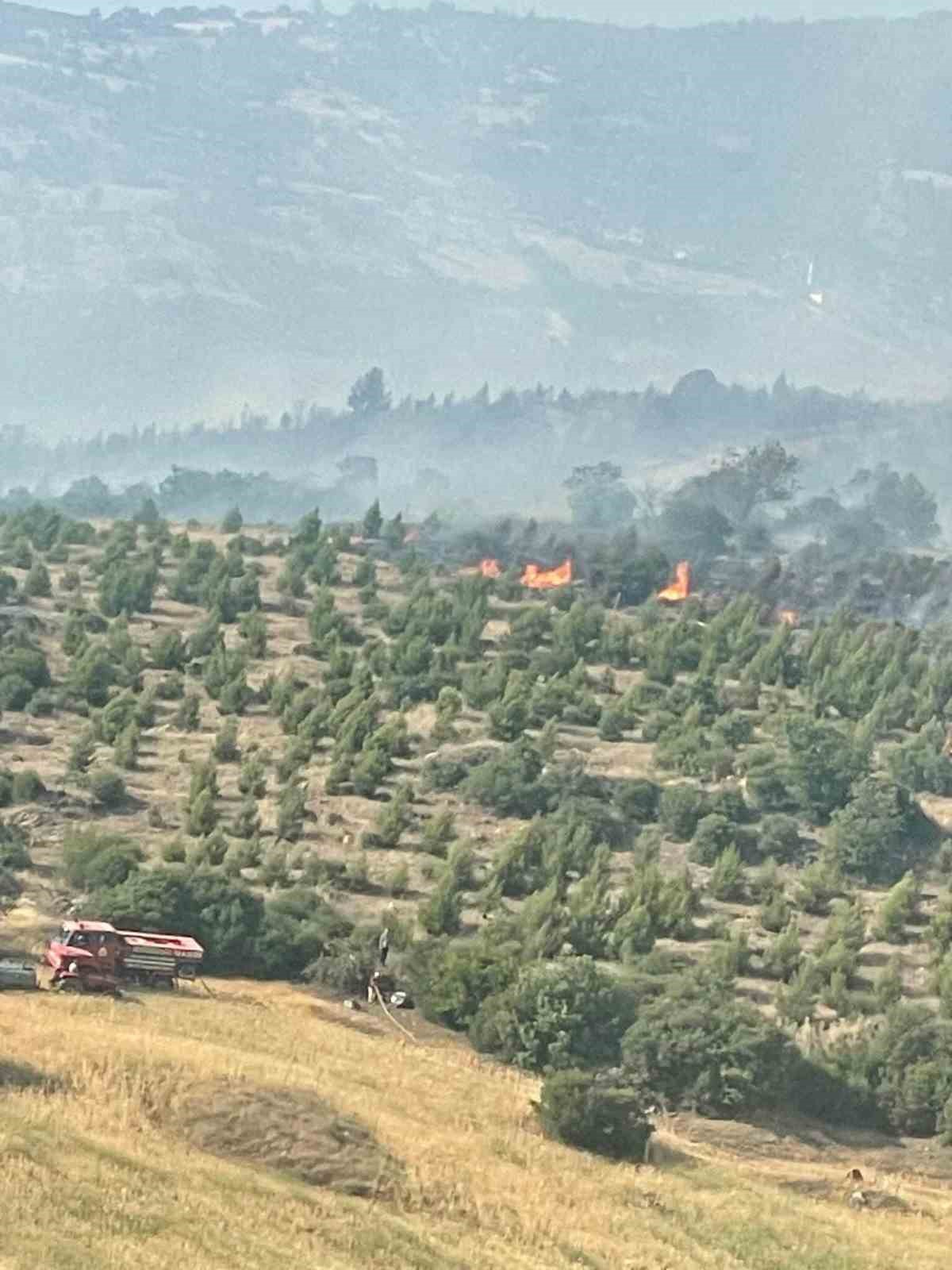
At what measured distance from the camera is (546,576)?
540 ft

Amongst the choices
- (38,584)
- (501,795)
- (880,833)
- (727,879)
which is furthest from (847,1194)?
(38,584)

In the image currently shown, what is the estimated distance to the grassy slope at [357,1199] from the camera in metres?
45.3

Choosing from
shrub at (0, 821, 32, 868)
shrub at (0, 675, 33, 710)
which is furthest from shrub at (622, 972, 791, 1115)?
shrub at (0, 675, 33, 710)

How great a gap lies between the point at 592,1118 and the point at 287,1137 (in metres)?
8.65

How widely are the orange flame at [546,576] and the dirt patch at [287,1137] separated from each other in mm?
106397

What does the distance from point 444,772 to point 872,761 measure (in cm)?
2103

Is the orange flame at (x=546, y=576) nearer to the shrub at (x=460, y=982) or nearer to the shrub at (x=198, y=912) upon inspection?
the shrub at (x=198, y=912)

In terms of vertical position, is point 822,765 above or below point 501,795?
above

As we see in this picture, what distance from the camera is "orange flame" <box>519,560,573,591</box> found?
161m

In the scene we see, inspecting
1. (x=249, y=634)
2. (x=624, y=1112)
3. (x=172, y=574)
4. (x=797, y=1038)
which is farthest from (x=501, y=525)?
(x=624, y=1112)

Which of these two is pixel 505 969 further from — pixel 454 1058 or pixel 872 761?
pixel 872 761

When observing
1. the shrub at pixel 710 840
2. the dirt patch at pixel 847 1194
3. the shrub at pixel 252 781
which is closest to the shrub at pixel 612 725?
the shrub at pixel 710 840

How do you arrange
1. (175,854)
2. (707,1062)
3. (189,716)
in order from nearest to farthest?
(707,1062) → (175,854) → (189,716)

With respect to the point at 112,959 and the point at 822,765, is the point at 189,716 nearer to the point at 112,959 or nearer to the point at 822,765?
the point at 822,765
